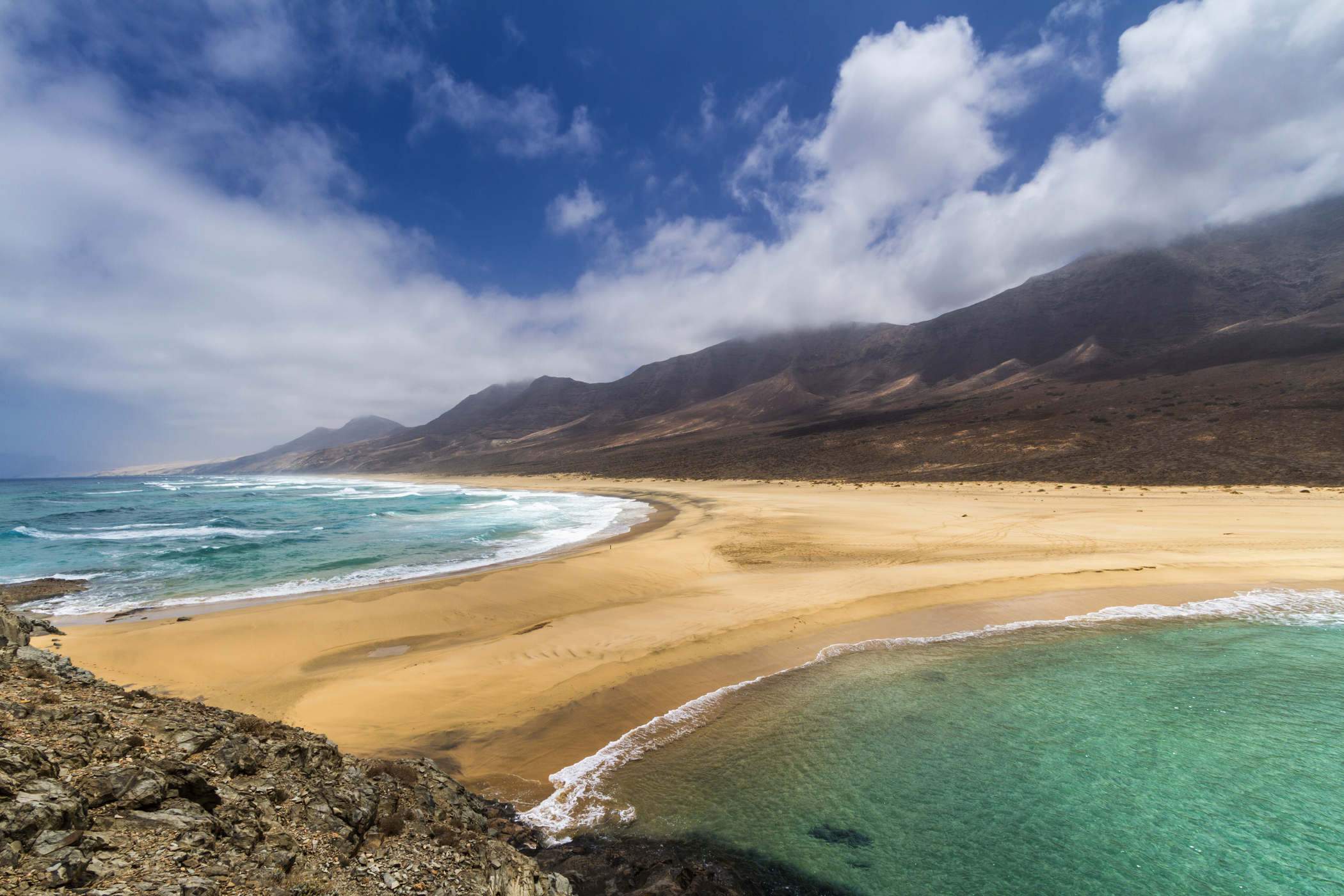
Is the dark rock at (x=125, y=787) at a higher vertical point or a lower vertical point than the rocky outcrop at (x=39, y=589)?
higher

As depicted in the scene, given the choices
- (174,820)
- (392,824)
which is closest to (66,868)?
(174,820)

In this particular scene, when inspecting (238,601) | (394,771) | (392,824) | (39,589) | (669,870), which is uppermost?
(39,589)

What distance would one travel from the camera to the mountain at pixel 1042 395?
126ft

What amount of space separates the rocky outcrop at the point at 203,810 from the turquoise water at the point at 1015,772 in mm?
1845

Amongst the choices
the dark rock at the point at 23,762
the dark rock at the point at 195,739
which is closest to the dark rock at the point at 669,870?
the dark rock at the point at 195,739

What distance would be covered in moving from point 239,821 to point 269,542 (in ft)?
87.0

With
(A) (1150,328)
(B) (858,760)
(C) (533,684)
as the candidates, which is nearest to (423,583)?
(C) (533,684)

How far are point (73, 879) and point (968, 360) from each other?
148618 mm

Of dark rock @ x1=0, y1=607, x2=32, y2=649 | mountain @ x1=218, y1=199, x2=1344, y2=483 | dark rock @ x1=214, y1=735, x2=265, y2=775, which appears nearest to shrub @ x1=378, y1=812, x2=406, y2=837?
dark rock @ x1=214, y1=735, x2=265, y2=775

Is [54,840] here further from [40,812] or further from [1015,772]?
[1015,772]

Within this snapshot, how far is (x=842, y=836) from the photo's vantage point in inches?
213

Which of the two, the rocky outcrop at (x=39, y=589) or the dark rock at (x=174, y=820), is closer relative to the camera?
the dark rock at (x=174, y=820)

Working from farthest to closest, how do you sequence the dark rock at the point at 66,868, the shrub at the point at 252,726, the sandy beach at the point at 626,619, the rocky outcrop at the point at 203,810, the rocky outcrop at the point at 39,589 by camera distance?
the rocky outcrop at the point at 39,589, the sandy beach at the point at 626,619, the shrub at the point at 252,726, the rocky outcrop at the point at 203,810, the dark rock at the point at 66,868

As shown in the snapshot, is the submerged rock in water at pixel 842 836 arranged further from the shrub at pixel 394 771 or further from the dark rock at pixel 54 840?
the dark rock at pixel 54 840
